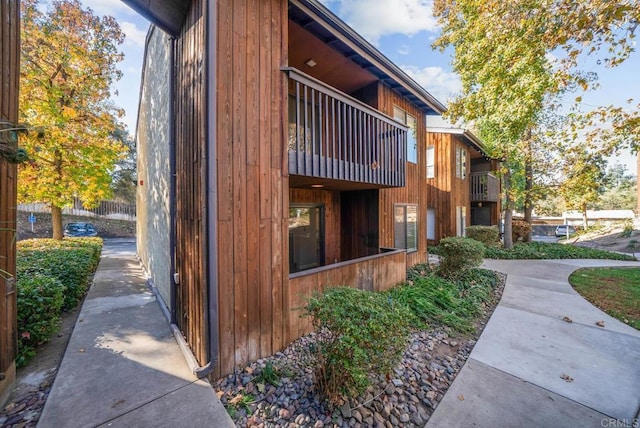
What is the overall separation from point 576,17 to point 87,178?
12.7 metres

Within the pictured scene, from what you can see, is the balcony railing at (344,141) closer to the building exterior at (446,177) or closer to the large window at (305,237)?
the large window at (305,237)

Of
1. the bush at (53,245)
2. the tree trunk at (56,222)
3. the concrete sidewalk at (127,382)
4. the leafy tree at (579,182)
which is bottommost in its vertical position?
the concrete sidewalk at (127,382)

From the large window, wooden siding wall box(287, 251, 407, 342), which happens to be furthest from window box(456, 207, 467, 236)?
the large window

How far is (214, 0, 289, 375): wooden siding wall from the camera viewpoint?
3.00 meters

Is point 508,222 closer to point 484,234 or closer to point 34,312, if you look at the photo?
point 484,234

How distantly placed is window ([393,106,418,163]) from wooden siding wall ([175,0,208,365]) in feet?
20.2

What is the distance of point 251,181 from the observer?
3.27 meters

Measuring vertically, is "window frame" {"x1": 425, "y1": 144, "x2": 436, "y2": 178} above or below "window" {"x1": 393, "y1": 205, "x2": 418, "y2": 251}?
above

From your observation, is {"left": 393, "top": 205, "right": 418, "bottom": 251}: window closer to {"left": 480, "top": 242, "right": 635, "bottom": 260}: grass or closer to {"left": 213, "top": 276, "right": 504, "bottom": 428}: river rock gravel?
{"left": 480, "top": 242, "right": 635, "bottom": 260}: grass

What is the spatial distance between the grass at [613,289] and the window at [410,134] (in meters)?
5.53

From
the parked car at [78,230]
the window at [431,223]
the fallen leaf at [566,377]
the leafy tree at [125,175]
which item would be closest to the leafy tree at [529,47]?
the window at [431,223]

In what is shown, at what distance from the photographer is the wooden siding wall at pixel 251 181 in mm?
3004

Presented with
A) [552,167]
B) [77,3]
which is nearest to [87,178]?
[77,3]

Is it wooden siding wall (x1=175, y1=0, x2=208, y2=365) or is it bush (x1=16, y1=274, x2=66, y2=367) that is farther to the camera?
bush (x1=16, y1=274, x2=66, y2=367)
